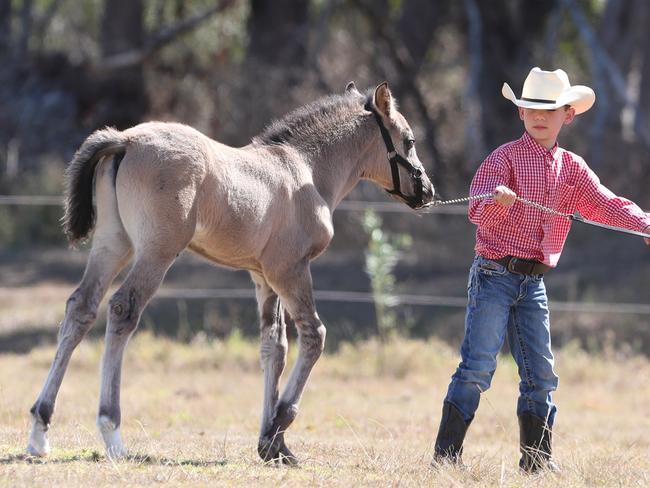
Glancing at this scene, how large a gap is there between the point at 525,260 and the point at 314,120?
186 cm

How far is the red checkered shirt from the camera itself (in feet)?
20.4

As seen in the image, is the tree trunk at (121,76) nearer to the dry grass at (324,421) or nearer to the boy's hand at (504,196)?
the dry grass at (324,421)

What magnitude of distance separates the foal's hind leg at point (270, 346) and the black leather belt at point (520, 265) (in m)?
1.50

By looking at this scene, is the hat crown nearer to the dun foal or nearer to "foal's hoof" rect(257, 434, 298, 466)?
the dun foal

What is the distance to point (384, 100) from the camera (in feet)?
24.6

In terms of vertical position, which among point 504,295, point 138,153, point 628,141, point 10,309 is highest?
point 628,141

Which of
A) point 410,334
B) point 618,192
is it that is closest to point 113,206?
point 410,334

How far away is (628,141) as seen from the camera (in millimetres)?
18750

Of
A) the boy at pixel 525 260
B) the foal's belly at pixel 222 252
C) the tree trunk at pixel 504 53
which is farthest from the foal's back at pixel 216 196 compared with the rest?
the tree trunk at pixel 504 53

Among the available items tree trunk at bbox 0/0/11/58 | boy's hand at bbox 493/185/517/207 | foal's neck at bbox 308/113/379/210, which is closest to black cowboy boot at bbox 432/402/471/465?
boy's hand at bbox 493/185/517/207

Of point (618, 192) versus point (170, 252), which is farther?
point (618, 192)

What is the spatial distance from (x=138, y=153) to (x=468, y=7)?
663 inches

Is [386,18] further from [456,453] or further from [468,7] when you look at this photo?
[456,453]

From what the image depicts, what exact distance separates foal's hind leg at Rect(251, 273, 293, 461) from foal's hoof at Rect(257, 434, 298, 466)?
6 cm
